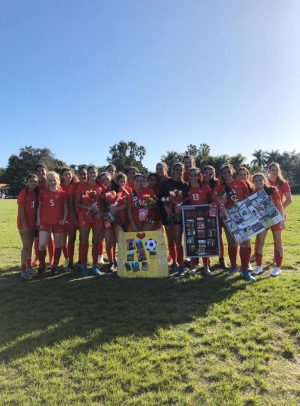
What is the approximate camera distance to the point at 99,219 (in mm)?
7918

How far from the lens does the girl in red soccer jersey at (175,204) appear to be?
766cm

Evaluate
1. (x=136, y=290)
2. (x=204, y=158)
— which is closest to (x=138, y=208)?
(x=136, y=290)

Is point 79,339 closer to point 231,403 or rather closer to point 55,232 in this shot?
point 231,403

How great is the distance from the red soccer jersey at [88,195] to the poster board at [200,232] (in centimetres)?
194

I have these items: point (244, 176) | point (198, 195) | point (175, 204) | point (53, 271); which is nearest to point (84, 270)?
point (53, 271)

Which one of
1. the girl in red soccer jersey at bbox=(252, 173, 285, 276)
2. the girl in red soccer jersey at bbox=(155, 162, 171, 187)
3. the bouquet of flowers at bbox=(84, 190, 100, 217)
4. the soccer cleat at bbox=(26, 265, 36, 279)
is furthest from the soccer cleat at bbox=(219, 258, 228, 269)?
the soccer cleat at bbox=(26, 265, 36, 279)

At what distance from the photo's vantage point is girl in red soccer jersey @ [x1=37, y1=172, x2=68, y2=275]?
7.99m

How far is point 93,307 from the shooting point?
→ 6.09m

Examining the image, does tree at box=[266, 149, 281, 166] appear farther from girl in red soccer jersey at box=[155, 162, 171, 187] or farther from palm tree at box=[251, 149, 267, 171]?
girl in red soccer jersey at box=[155, 162, 171, 187]

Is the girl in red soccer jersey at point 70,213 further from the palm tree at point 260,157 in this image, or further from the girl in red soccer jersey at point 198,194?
the palm tree at point 260,157

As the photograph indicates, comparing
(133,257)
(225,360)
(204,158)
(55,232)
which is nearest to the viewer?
(225,360)

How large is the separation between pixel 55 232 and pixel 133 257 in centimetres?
192

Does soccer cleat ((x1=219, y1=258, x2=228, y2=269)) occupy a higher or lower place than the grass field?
higher

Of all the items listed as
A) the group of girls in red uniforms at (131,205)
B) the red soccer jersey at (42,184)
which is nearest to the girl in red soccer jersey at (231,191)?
the group of girls in red uniforms at (131,205)
